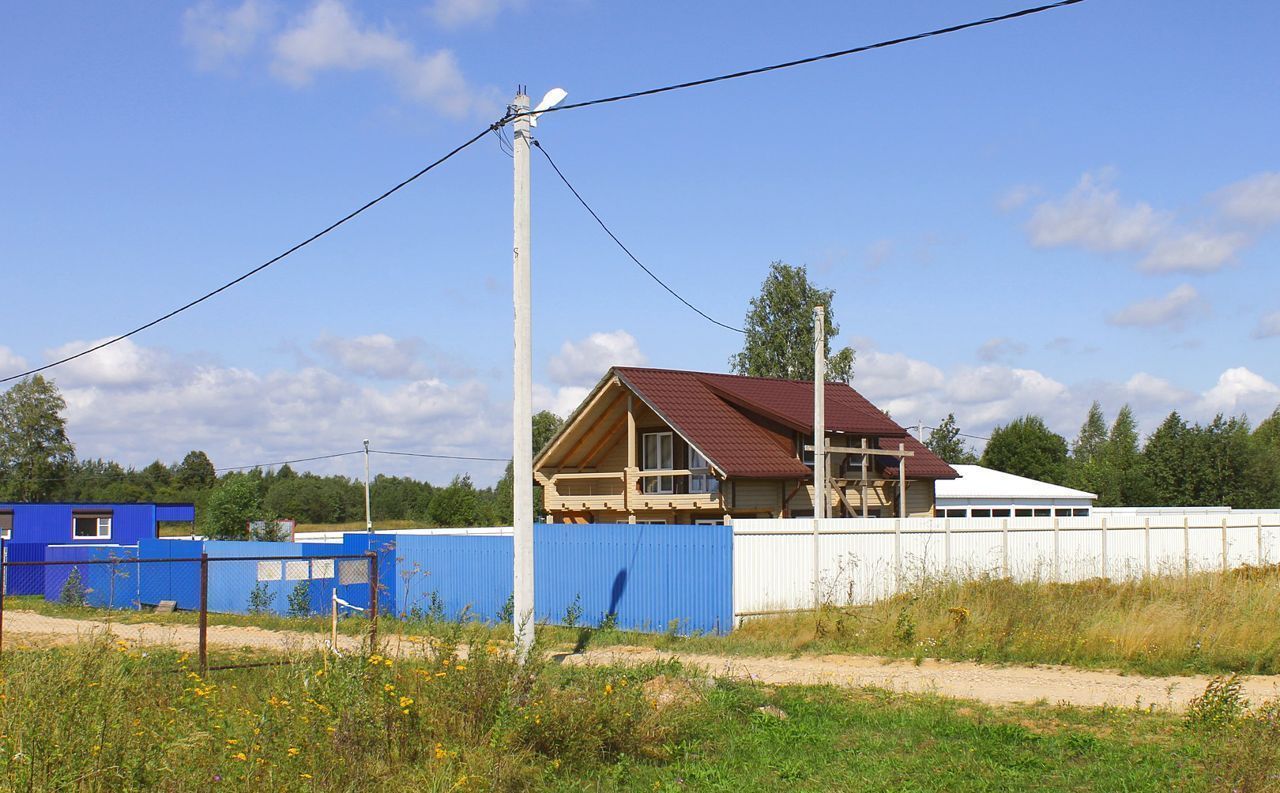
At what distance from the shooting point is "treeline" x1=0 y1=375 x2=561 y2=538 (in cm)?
4328

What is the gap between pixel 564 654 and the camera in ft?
56.8

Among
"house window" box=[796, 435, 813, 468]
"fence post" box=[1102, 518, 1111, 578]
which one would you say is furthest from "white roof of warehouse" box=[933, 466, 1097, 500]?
"fence post" box=[1102, 518, 1111, 578]

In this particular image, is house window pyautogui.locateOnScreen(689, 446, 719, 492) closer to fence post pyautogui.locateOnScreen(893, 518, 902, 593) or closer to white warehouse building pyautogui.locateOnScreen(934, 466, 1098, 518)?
fence post pyautogui.locateOnScreen(893, 518, 902, 593)

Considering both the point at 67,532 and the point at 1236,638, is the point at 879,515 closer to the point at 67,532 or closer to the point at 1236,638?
the point at 1236,638

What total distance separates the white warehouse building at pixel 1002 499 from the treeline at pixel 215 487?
1607 centimetres

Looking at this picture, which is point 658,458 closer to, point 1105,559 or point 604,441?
point 604,441

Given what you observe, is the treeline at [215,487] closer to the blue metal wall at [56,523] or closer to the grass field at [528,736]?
the blue metal wall at [56,523]

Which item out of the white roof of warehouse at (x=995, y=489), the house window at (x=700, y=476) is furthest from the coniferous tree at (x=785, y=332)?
the house window at (x=700, y=476)

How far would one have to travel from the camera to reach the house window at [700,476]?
92.8ft

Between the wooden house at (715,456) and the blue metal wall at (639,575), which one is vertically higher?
the wooden house at (715,456)

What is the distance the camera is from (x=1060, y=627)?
16.2 meters

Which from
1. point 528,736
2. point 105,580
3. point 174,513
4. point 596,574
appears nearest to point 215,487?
point 174,513

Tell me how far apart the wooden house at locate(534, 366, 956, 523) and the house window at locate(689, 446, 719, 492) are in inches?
1.4

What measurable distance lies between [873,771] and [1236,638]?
8511mm
